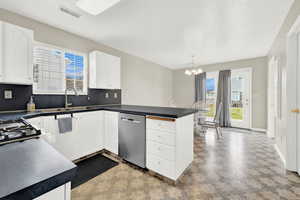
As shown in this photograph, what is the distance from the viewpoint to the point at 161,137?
5.84 feet

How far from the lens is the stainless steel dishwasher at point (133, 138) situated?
78.5 inches

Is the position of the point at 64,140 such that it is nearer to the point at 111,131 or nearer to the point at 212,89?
the point at 111,131

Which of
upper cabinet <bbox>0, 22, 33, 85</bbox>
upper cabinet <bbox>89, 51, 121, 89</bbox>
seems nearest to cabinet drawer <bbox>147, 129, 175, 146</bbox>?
upper cabinet <bbox>89, 51, 121, 89</bbox>

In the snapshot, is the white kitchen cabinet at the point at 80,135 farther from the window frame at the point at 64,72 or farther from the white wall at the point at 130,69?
the white wall at the point at 130,69

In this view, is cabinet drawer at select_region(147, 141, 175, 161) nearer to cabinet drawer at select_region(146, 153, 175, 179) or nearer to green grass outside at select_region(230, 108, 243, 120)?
cabinet drawer at select_region(146, 153, 175, 179)

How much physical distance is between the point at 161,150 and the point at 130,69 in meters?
3.02

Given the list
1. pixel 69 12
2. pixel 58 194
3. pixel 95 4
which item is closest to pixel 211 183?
pixel 58 194

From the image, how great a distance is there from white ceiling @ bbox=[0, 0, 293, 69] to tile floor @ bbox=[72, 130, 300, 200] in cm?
255

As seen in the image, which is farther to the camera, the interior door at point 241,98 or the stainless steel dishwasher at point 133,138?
the interior door at point 241,98

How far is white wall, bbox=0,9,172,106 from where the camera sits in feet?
7.53

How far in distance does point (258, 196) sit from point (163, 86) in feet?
15.6

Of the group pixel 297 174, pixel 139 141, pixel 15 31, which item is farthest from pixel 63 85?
pixel 297 174

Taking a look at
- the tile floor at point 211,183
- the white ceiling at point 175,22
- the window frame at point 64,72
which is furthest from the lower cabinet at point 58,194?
the window frame at point 64,72

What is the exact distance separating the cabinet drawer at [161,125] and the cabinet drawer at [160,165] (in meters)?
0.42
